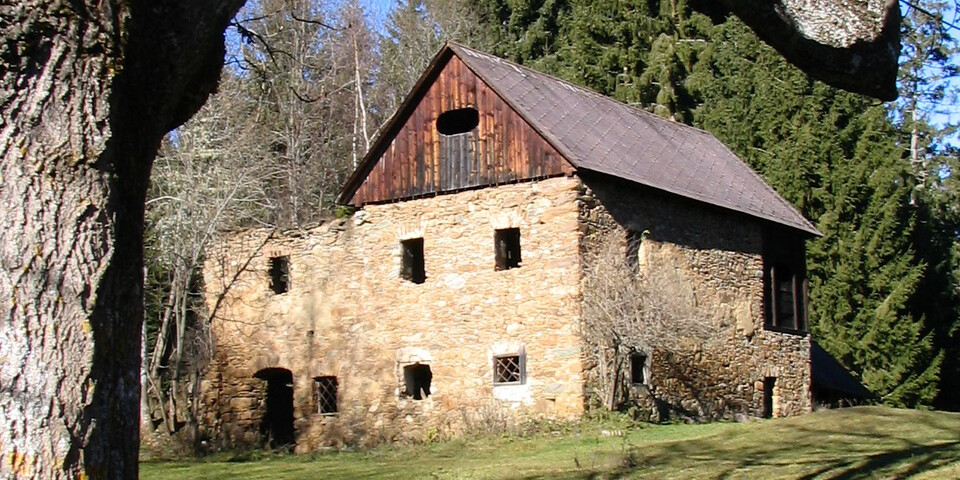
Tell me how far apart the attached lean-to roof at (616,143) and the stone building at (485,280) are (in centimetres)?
6

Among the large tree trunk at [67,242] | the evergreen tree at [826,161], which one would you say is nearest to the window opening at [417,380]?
the evergreen tree at [826,161]

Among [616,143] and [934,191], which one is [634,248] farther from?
[934,191]

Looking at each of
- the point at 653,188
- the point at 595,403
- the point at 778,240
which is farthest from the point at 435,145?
the point at 778,240

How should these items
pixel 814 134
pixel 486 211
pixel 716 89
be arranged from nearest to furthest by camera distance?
pixel 486 211 → pixel 814 134 → pixel 716 89

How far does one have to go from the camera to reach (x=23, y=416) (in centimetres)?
325

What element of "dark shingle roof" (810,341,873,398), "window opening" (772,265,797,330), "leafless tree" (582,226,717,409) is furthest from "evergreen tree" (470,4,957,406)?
"leafless tree" (582,226,717,409)

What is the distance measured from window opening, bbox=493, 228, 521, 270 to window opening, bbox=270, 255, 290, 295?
445 cm

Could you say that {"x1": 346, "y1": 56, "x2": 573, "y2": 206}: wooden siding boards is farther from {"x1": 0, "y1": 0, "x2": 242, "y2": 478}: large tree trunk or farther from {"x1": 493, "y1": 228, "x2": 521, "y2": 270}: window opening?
{"x1": 0, "y1": 0, "x2": 242, "y2": 478}: large tree trunk

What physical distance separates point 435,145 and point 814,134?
14.1m

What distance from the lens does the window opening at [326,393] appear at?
2153 cm

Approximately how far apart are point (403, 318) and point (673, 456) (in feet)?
28.3

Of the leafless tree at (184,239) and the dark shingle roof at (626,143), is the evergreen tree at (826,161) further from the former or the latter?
the leafless tree at (184,239)

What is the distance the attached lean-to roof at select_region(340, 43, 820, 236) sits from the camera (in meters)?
19.6

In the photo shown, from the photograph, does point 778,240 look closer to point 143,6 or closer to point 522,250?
point 522,250
